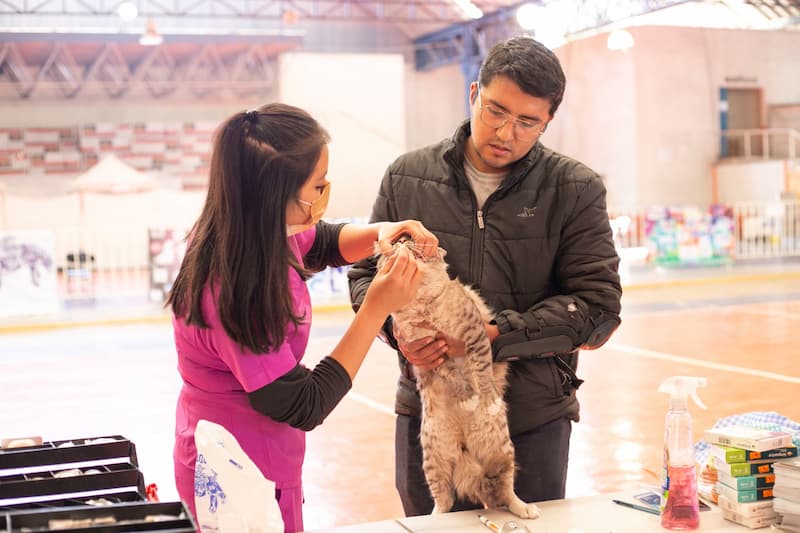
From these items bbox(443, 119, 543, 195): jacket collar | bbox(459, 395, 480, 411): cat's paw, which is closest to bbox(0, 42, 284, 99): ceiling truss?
bbox(443, 119, 543, 195): jacket collar

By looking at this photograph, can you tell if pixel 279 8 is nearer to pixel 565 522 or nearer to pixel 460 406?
pixel 460 406

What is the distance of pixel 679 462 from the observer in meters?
2.17

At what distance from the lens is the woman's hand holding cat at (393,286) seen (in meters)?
2.11

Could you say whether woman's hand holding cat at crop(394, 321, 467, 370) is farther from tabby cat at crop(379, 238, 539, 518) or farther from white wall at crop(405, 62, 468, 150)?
white wall at crop(405, 62, 468, 150)

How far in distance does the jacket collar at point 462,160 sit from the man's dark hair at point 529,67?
0.19 m

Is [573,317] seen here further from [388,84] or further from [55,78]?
[55,78]

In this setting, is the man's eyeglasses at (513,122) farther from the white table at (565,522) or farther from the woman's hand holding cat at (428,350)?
the white table at (565,522)

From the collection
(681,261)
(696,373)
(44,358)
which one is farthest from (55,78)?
(696,373)

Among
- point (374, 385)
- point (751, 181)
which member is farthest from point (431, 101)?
point (374, 385)

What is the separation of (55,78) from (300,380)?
820 inches

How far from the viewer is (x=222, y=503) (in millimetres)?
1872

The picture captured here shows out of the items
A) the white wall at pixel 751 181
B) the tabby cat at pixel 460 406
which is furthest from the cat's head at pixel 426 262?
the white wall at pixel 751 181

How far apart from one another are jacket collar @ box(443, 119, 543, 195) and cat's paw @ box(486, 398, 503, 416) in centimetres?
57

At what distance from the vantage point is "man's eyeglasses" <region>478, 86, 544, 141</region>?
7.91 feet
